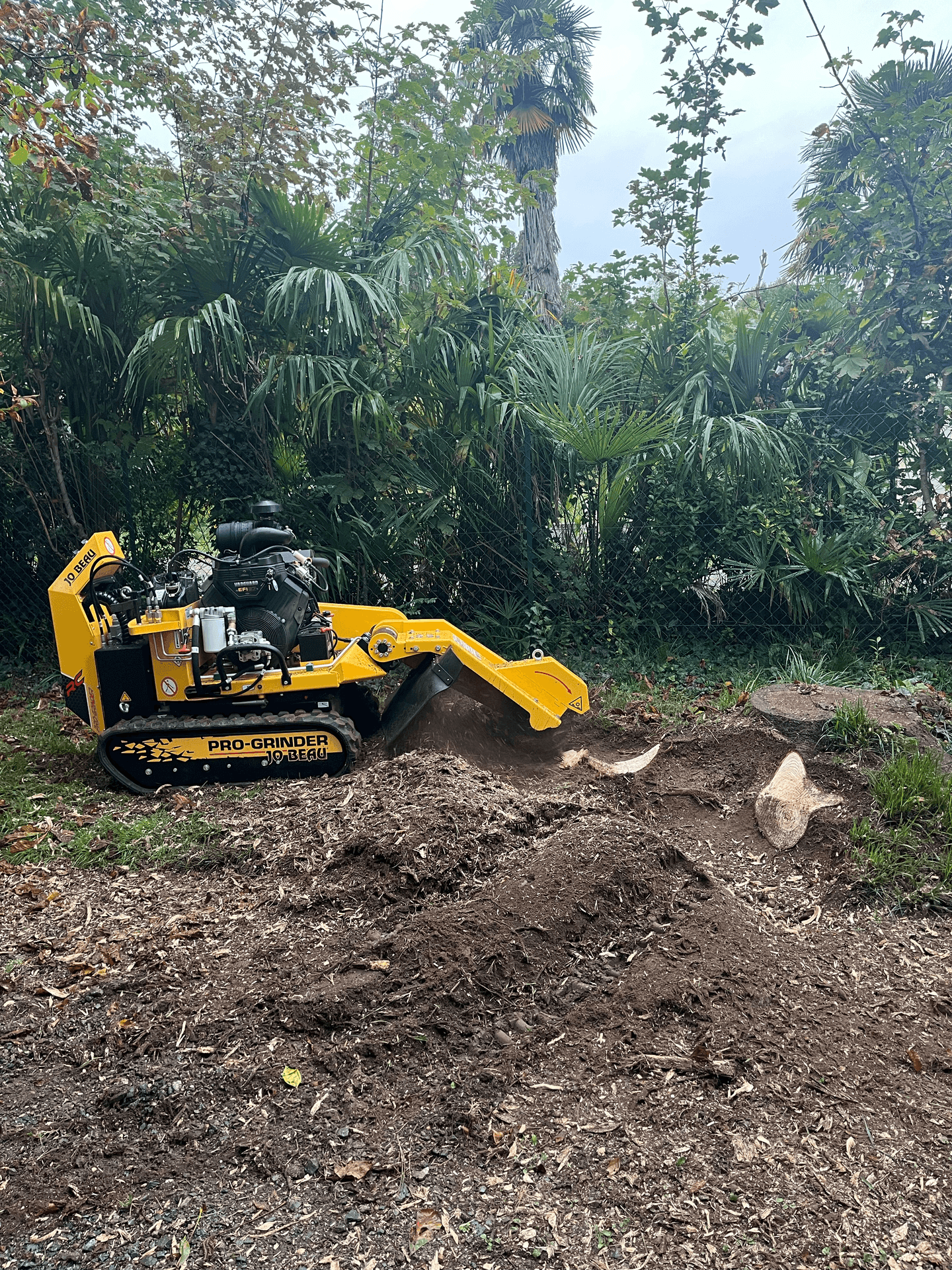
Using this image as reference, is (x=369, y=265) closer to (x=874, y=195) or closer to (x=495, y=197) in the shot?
(x=495, y=197)

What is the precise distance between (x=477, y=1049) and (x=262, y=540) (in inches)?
117

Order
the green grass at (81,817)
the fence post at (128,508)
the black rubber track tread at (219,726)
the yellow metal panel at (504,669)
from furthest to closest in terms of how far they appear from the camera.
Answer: the fence post at (128,508) < the yellow metal panel at (504,669) < the black rubber track tread at (219,726) < the green grass at (81,817)

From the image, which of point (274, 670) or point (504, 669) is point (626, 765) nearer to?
point (504, 669)

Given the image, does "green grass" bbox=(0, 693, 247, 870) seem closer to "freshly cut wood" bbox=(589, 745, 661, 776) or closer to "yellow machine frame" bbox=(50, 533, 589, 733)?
"yellow machine frame" bbox=(50, 533, 589, 733)

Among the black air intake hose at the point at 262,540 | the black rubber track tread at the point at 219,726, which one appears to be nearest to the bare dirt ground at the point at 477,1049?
the black rubber track tread at the point at 219,726

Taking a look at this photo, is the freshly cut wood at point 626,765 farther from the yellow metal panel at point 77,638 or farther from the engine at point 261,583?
the yellow metal panel at point 77,638

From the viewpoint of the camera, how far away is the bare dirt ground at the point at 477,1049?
78.7 inches

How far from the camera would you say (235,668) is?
14.4 ft

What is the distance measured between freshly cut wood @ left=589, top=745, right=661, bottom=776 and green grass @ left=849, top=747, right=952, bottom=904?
108 centimetres

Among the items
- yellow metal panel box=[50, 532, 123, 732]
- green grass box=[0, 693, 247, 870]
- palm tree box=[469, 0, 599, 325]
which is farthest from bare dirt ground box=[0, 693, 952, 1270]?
palm tree box=[469, 0, 599, 325]

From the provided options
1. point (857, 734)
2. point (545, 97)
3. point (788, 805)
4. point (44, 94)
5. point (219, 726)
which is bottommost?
point (788, 805)

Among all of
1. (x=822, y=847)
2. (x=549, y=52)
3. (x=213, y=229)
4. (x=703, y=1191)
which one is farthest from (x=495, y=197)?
(x=549, y=52)

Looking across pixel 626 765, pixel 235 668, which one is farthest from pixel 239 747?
pixel 626 765

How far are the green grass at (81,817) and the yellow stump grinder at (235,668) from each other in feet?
0.73
